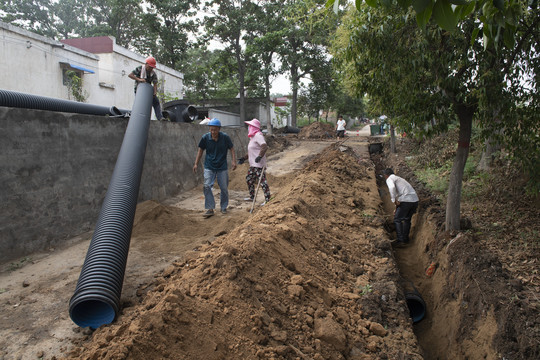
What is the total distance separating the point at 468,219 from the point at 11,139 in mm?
6337

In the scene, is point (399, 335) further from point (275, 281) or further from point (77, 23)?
point (77, 23)

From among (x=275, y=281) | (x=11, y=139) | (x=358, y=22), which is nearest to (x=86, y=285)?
(x=275, y=281)

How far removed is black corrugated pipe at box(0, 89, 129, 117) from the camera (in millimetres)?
4973

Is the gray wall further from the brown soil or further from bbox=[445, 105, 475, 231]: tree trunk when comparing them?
bbox=[445, 105, 475, 231]: tree trunk

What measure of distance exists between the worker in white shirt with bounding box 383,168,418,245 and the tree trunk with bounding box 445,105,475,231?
1.22 metres

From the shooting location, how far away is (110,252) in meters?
3.31

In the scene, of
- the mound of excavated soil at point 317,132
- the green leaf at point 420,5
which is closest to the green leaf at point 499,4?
the green leaf at point 420,5

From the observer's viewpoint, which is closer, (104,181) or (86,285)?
(86,285)

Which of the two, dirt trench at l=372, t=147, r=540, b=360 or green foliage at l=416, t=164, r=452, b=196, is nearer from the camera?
dirt trench at l=372, t=147, r=540, b=360

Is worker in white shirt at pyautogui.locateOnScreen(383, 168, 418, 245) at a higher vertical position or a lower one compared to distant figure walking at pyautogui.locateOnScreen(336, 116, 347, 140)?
lower

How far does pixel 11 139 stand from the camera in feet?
14.0

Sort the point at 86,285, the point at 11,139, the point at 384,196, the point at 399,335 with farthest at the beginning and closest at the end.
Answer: the point at 384,196 → the point at 11,139 → the point at 399,335 → the point at 86,285

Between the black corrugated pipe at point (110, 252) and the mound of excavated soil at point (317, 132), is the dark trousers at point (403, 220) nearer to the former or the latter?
the black corrugated pipe at point (110, 252)

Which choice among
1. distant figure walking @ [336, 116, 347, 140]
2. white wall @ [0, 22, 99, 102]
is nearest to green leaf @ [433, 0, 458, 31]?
white wall @ [0, 22, 99, 102]
